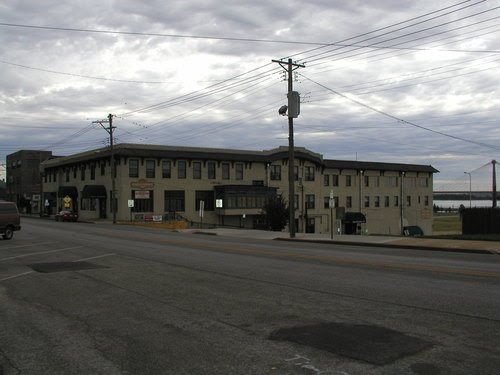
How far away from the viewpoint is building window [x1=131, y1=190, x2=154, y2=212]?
52.9 meters

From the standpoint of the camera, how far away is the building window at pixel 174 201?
5453 cm

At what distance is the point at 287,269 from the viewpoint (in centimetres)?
1311

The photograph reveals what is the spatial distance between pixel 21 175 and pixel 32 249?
3374 inches


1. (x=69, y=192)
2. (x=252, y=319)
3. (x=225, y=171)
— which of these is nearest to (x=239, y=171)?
(x=225, y=171)

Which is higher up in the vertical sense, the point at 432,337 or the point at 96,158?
the point at 96,158

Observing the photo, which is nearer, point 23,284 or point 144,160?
point 23,284

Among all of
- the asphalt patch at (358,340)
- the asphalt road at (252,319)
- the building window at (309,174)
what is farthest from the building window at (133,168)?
the asphalt patch at (358,340)

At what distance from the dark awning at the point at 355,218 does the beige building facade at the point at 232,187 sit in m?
0.13

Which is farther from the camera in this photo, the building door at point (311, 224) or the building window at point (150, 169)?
the building door at point (311, 224)

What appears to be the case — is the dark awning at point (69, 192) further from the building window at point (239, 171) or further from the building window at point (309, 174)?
the building window at point (309, 174)

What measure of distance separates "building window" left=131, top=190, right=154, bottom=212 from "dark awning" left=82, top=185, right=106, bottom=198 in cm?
491

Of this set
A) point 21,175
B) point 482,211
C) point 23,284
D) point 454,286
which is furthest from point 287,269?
point 21,175

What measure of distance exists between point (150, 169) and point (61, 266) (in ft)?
132

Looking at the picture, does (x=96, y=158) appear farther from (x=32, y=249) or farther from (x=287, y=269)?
(x=287, y=269)
